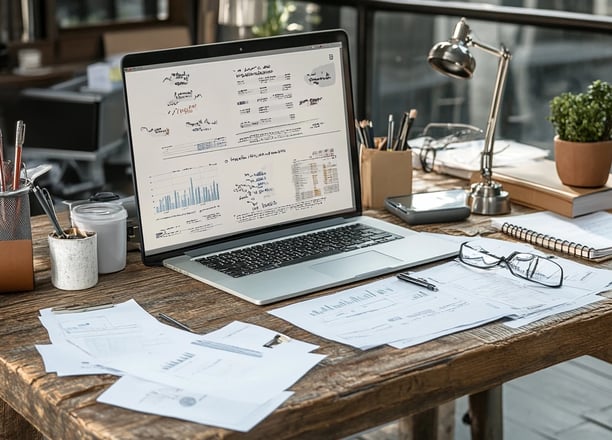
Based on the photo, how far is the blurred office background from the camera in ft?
11.5

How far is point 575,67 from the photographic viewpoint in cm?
344

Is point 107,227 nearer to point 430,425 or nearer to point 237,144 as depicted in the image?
point 237,144

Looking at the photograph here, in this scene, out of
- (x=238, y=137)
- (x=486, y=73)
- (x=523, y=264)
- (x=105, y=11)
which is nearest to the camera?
(x=523, y=264)

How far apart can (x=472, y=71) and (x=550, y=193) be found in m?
0.30

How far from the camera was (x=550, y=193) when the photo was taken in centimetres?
203

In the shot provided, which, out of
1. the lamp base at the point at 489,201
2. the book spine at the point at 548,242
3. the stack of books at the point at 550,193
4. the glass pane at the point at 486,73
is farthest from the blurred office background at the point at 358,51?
the book spine at the point at 548,242

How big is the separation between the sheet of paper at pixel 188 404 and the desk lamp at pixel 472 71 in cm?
93

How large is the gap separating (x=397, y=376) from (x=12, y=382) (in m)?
0.52

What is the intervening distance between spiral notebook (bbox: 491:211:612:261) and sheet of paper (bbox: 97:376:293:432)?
30.4 inches

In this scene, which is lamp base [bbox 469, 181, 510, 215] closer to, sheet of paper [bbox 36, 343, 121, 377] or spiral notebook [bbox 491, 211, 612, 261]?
spiral notebook [bbox 491, 211, 612, 261]

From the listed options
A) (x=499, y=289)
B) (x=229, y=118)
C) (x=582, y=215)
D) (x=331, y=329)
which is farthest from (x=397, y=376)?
(x=582, y=215)

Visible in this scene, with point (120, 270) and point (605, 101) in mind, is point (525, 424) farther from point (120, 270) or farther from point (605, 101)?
point (120, 270)

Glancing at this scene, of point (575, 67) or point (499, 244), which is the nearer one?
point (499, 244)

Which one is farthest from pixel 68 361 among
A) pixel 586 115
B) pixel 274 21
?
pixel 274 21
